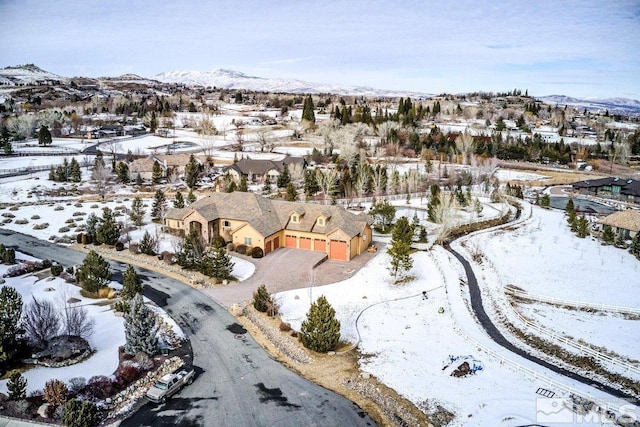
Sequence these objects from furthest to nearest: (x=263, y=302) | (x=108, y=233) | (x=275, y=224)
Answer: (x=275, y=224)
(x=108, y=233)
(x=263, y=302)

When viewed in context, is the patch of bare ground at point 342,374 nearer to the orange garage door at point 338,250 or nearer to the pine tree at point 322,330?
the pine tree at point 322,330

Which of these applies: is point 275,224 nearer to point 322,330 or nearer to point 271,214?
point 271,214

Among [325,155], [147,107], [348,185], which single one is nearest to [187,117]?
[147,107]

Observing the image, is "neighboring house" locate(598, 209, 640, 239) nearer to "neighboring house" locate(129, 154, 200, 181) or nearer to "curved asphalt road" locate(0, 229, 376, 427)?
"curved asphalt road" locate(0, 229, 376, 427)

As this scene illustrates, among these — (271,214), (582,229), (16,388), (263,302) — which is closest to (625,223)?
(582,229)

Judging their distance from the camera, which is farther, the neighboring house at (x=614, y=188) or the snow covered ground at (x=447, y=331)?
the neighboring house at (x=614, y=188)

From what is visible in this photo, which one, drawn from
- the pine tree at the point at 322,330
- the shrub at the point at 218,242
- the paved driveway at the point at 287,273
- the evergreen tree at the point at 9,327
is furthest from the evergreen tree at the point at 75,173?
the pine tree at the point at 322,330
